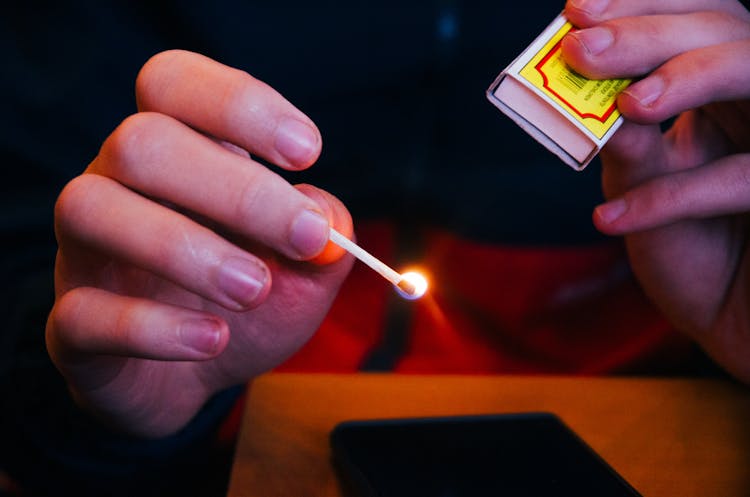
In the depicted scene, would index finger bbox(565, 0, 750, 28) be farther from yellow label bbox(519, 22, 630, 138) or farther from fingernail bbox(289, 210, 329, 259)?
fingernail bbox(289, 210, 329, 259)

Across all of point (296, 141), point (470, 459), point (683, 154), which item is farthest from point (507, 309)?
point (296, 141)

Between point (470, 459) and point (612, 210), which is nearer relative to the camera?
point (470, 459)

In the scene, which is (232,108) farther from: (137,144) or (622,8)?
(622,8)

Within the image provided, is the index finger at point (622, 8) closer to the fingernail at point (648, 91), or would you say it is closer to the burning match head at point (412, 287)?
the fingernail at point (648, 91)

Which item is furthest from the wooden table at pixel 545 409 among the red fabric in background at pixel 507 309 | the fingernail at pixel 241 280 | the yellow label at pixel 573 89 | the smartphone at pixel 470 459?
the red fabric in background at pixel 507 309

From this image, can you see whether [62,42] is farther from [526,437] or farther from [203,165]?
[526,437]

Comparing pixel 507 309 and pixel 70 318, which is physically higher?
pixel 70 318

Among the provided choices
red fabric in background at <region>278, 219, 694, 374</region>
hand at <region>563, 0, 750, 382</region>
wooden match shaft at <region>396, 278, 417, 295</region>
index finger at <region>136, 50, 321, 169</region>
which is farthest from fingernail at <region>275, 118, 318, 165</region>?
red fabric in background at <region>278, 219, 694, 374</region>
